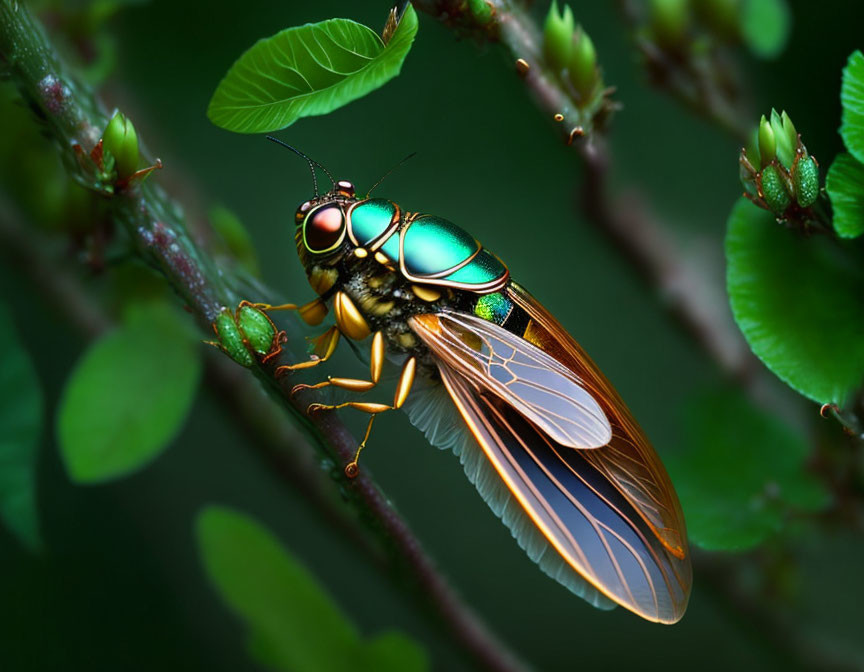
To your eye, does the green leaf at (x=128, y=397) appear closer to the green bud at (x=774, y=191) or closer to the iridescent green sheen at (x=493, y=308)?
the iridescent green sheen at (x=493, y=308)

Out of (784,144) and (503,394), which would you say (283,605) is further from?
(784,144)

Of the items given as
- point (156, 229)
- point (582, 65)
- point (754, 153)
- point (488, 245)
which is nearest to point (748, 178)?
point (754, 153)

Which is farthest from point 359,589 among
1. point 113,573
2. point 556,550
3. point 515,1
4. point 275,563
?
point 515,1

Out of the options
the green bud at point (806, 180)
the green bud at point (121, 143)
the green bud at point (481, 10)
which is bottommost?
the green bud at point (806, 180)

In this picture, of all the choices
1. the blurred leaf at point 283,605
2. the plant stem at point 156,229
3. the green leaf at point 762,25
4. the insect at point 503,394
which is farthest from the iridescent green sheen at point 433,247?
the green leaf at point 762,25

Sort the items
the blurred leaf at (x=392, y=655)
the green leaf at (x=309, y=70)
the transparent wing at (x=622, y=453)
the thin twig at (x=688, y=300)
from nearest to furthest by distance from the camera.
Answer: the green leaf at (x=309, y=70), the transparent wing at (x=622, y=453), the blurred leaf at (x=392, y=655), the thin twig at (x=688, y=300)

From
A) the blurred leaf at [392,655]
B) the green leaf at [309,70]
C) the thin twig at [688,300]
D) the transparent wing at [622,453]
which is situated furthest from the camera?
the thin twig at [688,300]
